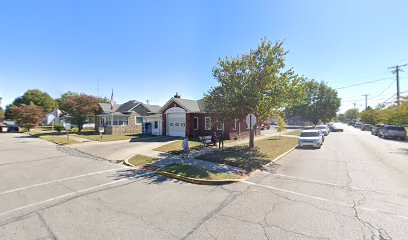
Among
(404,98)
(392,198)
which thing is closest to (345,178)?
(392,198)

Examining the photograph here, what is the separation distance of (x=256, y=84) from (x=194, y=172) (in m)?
7.40

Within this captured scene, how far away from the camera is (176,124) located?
22766mm

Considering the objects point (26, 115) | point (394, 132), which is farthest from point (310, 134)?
point (26, 115)

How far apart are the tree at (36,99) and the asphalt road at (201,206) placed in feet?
221

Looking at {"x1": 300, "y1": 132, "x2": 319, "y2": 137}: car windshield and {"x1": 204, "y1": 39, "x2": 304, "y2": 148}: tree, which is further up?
{"x1": 204, "y1": 39, "x2": 304, "y2": 148}: tree

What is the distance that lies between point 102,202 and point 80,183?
2475 millimetres

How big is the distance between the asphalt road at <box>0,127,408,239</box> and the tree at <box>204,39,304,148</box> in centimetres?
525

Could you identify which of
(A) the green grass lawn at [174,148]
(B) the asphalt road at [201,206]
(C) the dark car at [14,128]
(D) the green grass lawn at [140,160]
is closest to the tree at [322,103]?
(A) the green grass lawn at [174,148]

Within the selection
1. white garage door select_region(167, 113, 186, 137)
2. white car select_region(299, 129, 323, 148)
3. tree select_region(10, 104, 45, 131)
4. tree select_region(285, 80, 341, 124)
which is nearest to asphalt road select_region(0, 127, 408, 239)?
white car select_region(299, 129, 323, 148)

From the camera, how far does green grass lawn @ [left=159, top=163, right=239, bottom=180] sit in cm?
812

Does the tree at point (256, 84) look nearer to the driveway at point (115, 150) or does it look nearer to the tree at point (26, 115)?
the driveway at point (115, 150)

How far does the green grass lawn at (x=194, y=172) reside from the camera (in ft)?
26.6

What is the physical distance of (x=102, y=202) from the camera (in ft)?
18.6

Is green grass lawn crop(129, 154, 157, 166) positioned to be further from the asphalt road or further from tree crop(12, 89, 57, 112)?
tree crop(12, 89, 57, 112)
